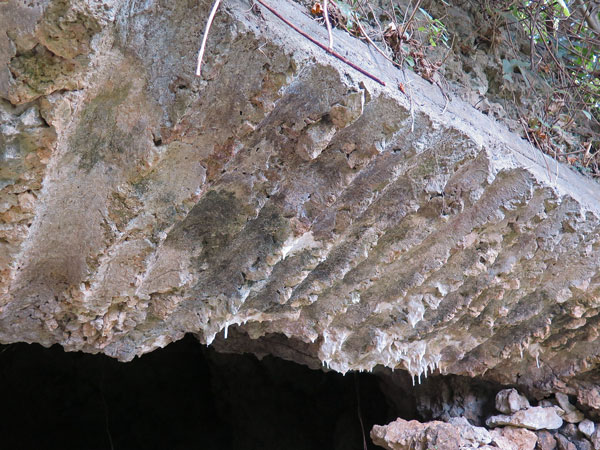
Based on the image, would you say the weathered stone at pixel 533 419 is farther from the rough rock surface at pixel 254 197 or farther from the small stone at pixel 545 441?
the rough rock surface at pixel 254 197

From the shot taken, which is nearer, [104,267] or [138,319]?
[104,267]

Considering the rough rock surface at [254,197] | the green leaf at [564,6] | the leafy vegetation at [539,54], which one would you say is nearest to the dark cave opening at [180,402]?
the rough rock surface at [254,197]

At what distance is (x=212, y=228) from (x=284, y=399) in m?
2.70

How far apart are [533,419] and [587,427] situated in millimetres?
251

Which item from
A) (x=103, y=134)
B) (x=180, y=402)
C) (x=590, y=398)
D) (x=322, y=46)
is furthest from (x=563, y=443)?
(x=180, y=402)

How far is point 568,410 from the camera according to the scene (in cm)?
251

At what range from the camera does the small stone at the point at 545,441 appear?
2422 mm

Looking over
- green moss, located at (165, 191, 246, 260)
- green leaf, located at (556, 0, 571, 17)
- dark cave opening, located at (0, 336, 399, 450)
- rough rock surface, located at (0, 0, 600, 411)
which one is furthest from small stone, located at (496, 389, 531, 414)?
green moss, located at (165, 191, 246, 260)

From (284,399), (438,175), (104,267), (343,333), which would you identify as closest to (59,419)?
(284,399)

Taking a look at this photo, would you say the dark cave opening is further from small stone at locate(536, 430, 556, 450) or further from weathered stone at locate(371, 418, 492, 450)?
weathered stone at locate(371, 418, 492, 450)

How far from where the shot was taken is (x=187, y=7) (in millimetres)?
1021

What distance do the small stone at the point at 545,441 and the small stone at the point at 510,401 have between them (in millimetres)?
123

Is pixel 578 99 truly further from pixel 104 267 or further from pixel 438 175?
pixel 104 267

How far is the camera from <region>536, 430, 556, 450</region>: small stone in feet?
7.95
